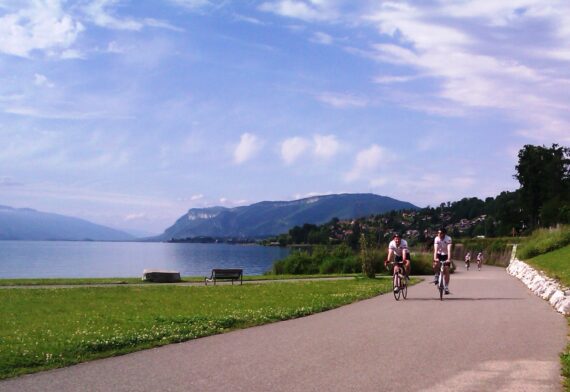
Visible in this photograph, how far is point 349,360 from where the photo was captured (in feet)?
28.6

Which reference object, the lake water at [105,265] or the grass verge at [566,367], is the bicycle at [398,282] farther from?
the lake water at [105,265]

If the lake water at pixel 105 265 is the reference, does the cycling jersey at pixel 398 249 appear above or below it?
above

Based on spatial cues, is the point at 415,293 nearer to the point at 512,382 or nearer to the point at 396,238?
the point at 396,238

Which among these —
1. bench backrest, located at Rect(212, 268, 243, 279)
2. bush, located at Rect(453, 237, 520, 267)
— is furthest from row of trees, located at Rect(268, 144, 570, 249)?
bench backrest, located at Rect(212, 268, 243, 279)

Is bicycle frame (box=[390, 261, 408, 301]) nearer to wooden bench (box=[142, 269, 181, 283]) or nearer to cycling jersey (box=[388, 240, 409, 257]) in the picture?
cycling jersey (box=[388, 240, 409, 257])

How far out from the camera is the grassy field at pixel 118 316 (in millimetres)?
9180

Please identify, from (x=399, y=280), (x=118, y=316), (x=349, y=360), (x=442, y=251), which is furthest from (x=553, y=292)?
(x=118, y=316)

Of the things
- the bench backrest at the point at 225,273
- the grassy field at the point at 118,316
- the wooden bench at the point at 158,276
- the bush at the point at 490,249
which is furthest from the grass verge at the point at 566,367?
the bush at the point at 490,249

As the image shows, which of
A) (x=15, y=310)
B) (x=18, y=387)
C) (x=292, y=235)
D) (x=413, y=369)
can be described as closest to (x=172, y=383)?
(x=18, y=387)

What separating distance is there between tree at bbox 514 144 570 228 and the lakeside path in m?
78.7

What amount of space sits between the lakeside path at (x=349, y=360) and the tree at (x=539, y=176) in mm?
78704

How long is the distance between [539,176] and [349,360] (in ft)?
281

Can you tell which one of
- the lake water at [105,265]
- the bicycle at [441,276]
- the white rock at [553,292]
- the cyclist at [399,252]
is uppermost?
the cyclist at [399,252]

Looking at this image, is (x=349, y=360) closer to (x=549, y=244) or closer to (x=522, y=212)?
(x=549, y=244)
